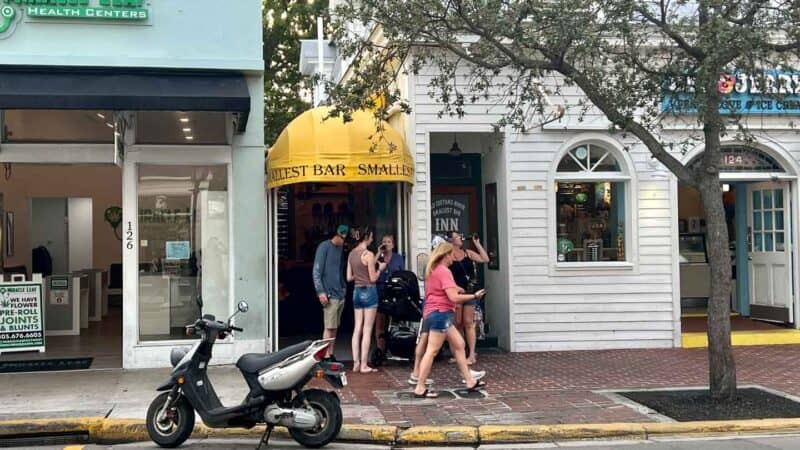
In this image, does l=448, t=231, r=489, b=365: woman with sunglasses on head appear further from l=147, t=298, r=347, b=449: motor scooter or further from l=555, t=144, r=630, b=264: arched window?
l=147, t=298, r=347, b=449: motor scooter

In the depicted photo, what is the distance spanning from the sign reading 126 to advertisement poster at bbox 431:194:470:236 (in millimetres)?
5648

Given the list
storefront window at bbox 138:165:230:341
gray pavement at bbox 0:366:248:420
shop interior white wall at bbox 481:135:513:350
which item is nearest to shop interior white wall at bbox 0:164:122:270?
storefront window at bbox 138:165:230:341

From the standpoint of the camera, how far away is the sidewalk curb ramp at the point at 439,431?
7.24 m

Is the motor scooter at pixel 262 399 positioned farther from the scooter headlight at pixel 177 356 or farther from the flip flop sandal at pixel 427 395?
the flip flop sandal at pixel 427 395

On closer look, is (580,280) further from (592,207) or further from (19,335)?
(19,335)

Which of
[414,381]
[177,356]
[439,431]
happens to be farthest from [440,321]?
[177,356]

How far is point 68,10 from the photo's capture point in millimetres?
10164

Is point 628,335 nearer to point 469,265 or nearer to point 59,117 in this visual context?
point 469,265

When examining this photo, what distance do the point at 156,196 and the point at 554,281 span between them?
20.3ft

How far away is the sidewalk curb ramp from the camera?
285 inches

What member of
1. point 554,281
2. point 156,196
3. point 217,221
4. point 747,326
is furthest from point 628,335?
point 156,196

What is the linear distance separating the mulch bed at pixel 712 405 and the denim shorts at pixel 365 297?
341cm

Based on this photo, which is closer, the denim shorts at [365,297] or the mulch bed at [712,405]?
the mulch bed at [712,405]

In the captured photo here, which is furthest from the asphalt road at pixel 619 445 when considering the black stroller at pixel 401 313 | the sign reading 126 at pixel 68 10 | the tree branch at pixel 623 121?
the sign reading 126 at pixel 68 10
